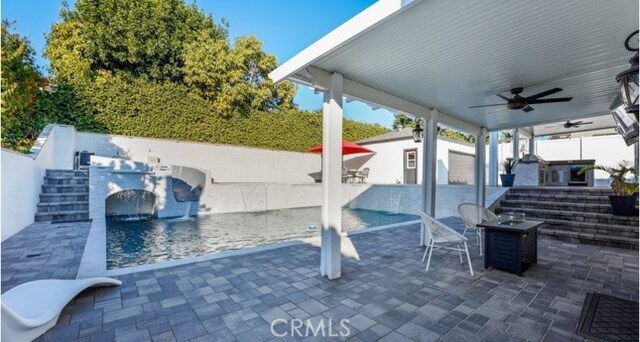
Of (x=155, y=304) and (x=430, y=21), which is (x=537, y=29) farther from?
(x=155, y=304)

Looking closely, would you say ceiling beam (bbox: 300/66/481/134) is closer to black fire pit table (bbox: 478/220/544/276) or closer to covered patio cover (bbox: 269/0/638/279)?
covered patio cover (bbox: 269/0/638/279)

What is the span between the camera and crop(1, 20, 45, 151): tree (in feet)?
21.4

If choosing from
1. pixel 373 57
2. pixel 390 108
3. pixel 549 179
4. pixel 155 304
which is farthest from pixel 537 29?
pixel 549 179

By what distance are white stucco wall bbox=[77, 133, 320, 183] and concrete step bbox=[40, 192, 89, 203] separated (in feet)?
11.1

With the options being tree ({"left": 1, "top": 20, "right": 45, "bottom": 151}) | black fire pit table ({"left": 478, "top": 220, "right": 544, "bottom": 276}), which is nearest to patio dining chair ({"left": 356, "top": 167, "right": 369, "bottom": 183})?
black fire pit table ({"left": 478, "top": 220, "right": 544, "bottom": 276})

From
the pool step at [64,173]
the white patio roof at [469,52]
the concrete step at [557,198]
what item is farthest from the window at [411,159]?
the pool step at [64,173]

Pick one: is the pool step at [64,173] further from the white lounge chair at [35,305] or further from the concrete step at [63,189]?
the white lounge chair at [35,305]

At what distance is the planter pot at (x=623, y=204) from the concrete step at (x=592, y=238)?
2.62 ft

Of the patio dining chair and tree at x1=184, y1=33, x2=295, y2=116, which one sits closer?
tree at x1=184, y1=33, x2=295, y2=116

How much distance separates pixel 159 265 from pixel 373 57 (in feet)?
12.7

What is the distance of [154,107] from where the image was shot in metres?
11.6

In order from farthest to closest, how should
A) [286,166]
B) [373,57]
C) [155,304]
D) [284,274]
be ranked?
[286,166] < [284,274] < [373,57] < [155,304]

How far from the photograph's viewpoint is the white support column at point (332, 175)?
356 cm

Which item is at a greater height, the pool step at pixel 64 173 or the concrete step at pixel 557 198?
the pool step at pixel 64 173
